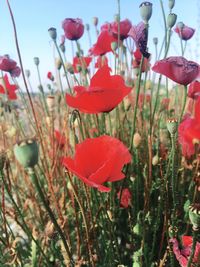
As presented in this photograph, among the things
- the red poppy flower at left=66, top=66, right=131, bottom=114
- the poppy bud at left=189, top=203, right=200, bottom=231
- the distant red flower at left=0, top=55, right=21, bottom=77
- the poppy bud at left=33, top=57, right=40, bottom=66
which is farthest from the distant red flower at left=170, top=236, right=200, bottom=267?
the poppy bud at left=33, top=57, right=40, bottom=66

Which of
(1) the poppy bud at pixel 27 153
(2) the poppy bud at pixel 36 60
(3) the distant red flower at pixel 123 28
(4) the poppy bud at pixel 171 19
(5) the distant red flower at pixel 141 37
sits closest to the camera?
(1) the poppy bud at pixel 27 153

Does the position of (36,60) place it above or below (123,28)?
below

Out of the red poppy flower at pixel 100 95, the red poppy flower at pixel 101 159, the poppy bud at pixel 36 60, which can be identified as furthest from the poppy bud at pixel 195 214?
the poppy bud at pixel 36 60

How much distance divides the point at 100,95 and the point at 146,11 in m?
Answer: 0.26

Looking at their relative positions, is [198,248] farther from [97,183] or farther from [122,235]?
[122,235]

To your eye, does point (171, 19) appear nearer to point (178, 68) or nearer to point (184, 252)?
point (178, 68)

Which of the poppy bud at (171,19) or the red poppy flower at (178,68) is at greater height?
the poppy bud at (171,19)

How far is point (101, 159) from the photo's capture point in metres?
0.70

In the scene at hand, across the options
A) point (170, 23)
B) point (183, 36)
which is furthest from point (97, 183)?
point (183, 36)

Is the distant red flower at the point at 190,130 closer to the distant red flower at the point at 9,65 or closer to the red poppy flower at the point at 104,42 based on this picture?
the red poppy flower at the point at 104,42

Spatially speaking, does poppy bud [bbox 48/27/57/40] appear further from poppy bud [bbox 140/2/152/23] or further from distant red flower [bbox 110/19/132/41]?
poppy bud [bbox 140/2/152/23]

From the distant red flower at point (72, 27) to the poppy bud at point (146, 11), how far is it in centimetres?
34

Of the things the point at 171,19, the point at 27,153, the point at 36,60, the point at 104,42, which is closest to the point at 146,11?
the point at 171,19

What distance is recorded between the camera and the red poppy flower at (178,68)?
2.33 ft
